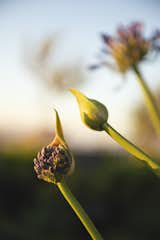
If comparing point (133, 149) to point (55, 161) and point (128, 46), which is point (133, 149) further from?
point (128, 46)

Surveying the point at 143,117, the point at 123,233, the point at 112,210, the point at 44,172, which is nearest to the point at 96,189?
the point at 112,210

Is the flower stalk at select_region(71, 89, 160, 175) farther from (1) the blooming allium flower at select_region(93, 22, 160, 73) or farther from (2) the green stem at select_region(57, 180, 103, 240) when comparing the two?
(1) the blooming allium flower at select_region(93, 22, 160, 73)

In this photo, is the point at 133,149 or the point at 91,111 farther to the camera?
the point at 91,111

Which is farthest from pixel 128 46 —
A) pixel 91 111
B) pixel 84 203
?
pixel 84 203

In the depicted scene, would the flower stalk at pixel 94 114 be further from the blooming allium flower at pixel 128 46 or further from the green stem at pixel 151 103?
the blooming allium flower at pixel 128 46

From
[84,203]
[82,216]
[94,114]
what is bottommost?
[82,216]

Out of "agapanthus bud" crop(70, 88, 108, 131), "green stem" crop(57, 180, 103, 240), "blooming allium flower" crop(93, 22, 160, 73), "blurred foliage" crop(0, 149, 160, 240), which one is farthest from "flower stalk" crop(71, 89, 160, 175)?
"blurred foliage" crop(0, 149, 160, 240)
